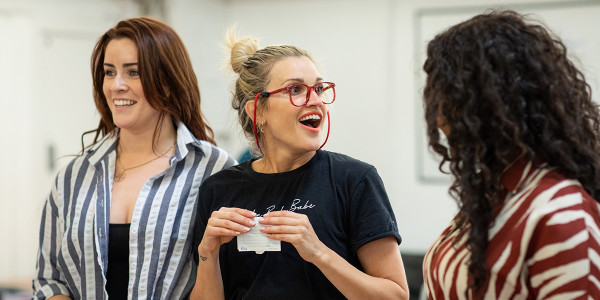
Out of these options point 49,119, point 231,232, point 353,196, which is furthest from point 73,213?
point 49,119

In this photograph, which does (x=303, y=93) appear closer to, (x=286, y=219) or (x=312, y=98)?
(x=312, y=98)

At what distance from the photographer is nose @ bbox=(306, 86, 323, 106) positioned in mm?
1589

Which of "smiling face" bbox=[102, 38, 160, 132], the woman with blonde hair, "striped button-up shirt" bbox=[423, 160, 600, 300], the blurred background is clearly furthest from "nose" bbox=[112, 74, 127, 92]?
the blurred background

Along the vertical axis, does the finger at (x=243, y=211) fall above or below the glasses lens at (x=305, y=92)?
below

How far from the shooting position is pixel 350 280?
4.74 ft

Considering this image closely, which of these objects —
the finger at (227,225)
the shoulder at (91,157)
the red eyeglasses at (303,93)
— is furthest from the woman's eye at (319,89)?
the shoulder at (91,157)

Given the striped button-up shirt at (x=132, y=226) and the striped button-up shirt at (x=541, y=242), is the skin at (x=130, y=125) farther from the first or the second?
the striped button-up shirt at (x=541, y=242)

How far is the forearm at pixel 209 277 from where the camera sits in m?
1.61

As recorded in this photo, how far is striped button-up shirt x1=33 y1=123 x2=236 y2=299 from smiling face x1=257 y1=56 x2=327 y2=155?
1.20ft

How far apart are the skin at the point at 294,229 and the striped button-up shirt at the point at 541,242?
0.94ft

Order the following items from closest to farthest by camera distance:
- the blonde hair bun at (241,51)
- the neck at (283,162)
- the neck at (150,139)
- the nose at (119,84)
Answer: the neck at (283,162) < the blonde hair bun at (241,51) < the nose at (119,84) < the neck at (150,139)

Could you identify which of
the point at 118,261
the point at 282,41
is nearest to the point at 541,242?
the point at 118,261

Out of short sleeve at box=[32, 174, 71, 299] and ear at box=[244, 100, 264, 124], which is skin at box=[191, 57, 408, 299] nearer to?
ear at box=[244, 100, 264, 124]

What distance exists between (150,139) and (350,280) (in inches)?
34.7
